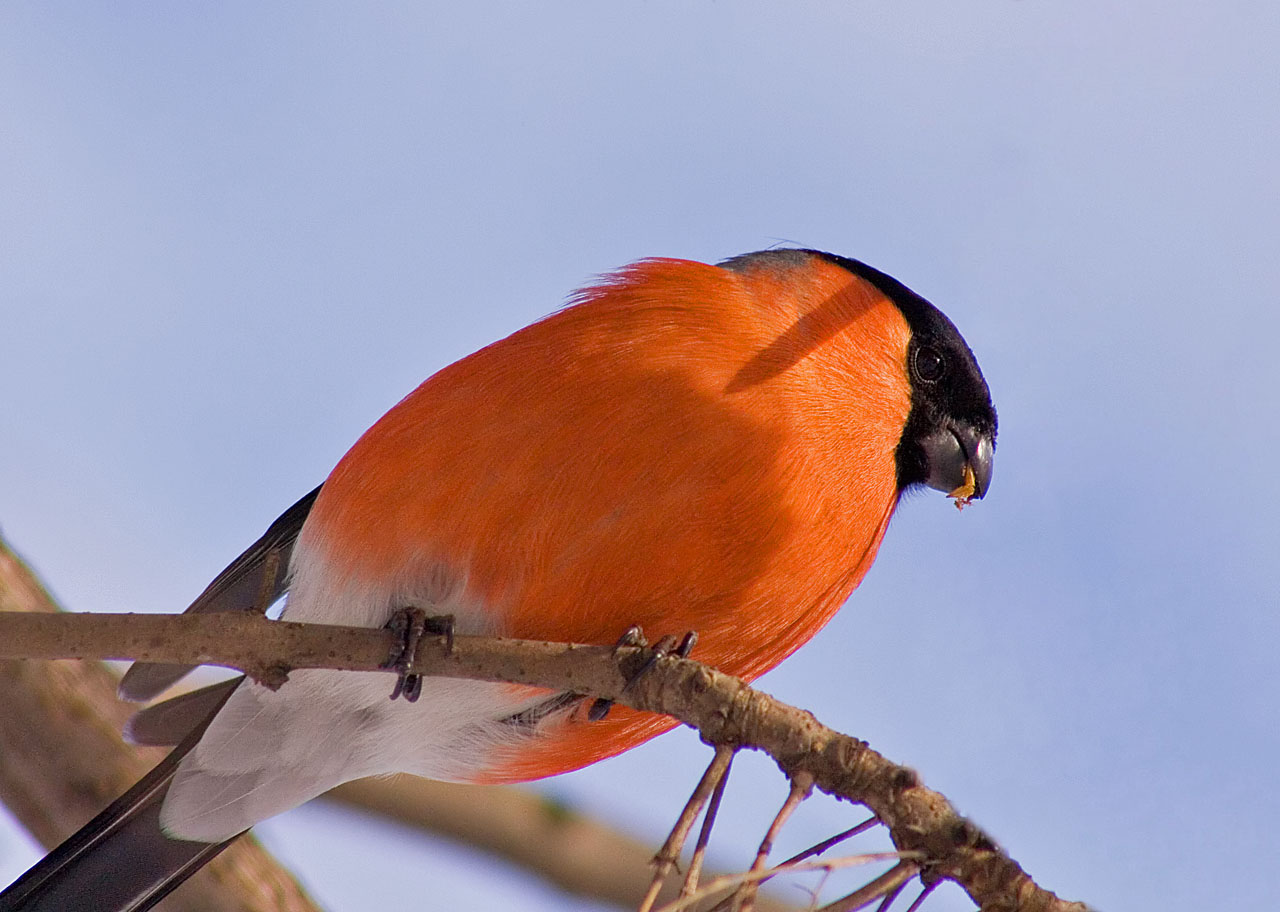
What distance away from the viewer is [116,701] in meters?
2.90

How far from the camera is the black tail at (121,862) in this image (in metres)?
2.47

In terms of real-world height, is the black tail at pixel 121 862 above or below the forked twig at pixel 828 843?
below

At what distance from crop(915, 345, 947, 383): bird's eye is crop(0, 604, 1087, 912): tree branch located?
3.01ft

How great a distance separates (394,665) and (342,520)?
15.7 inches

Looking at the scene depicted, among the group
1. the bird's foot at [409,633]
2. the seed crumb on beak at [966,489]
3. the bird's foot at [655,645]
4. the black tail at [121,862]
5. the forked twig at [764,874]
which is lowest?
the black tail at [121,862]

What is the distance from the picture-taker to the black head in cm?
246

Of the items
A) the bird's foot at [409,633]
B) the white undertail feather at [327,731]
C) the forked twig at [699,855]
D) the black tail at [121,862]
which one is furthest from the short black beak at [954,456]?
the black tail at [121,862]

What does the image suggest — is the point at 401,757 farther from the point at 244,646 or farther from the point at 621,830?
the point at 621,830

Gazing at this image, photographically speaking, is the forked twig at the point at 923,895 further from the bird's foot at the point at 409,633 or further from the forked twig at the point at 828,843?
the bird's foot at the point at 409,633

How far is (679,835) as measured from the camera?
151 cm

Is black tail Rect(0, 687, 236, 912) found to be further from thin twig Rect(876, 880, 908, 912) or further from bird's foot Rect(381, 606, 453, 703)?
thin twig Rect(876, 880, 908, 912)

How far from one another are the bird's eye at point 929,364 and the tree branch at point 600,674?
3.01 ft

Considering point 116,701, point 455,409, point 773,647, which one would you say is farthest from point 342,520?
point 116,701

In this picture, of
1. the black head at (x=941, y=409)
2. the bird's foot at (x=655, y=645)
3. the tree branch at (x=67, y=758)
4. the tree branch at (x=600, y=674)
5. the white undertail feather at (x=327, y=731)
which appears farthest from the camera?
the tree branch at (x=67, y=758)
